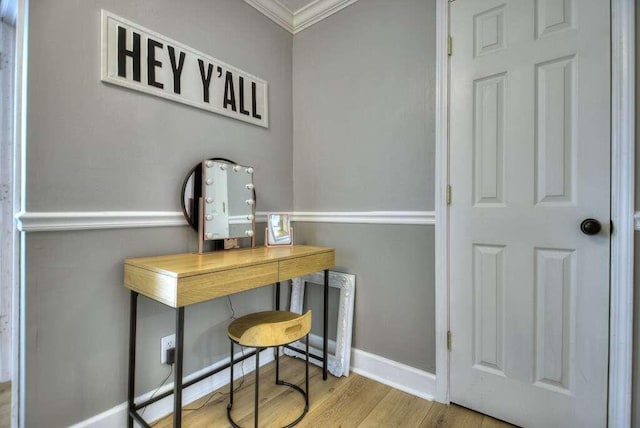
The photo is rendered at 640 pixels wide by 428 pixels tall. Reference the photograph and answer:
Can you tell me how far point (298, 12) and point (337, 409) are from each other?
263 cm

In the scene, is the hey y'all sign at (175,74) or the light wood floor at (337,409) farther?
the light wood floor at (337,409)

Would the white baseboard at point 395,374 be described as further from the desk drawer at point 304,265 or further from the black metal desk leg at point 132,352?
the black metal desk leg at point 132,352

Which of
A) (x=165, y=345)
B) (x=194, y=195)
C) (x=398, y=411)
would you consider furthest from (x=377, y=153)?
(x=165, y=345)

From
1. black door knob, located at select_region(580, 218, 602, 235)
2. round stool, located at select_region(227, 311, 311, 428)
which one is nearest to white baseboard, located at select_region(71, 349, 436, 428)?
round stool, located at select_region(227, 311, 311, 428)

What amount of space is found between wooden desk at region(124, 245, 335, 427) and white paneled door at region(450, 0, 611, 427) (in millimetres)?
932

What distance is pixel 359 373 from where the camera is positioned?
187 cm

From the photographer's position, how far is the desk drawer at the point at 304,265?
146 cm

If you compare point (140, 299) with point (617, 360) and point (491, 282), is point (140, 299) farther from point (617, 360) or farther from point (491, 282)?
point (617, 360)

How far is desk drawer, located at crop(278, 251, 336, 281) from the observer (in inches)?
57.6

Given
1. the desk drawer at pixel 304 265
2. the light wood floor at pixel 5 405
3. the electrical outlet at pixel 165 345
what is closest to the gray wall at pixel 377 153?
the desk drawer at pixel 304 265

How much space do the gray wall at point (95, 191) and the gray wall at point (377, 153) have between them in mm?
716

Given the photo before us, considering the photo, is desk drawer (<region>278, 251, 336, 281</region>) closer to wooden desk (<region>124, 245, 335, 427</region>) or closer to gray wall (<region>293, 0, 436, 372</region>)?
wooden desk (<region>124, 245, 335, 427</region>)

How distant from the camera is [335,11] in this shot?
2014 millimetres

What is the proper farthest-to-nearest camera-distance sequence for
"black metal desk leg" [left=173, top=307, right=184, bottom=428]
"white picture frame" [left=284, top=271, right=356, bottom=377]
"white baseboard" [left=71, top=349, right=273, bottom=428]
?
"white picture frame" [left=284, top=271, right=356, bottom=377], "white baseboard" [left=71, top=349, right=273, bottom=428], "black metal desk leg" [left=173, top=307, right=184, bottom=428]
